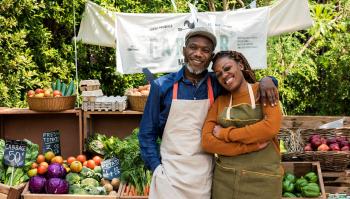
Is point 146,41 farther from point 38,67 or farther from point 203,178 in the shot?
point 203,178

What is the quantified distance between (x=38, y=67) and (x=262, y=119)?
4.54 meters

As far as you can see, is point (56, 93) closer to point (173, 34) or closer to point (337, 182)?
point (173, 34)

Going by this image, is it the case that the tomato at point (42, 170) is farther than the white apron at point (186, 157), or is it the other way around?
the tomato at point (42, 170)

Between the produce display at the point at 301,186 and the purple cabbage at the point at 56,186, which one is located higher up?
the produce display at the point at 301,186

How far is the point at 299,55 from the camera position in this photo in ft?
27.8

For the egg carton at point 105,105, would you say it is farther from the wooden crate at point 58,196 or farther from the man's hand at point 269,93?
the man's hand at point 269,93

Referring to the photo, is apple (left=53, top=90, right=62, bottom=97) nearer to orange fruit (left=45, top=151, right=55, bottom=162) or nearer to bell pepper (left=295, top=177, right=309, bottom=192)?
orange fruit (left=45, top=151, right=55, bottom=162)

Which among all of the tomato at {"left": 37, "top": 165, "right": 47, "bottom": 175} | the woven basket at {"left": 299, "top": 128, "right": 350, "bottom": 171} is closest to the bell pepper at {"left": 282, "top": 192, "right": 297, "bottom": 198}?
the woven basket at {"left": 299, "top": 128, "right": 350, "bottom": 171}

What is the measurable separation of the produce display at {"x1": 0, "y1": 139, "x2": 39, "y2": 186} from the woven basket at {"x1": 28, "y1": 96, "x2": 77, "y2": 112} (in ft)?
1.34

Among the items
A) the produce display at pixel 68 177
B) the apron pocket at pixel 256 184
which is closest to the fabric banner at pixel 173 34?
the produce display at pixel 68 177

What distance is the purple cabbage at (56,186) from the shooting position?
4.52 metres

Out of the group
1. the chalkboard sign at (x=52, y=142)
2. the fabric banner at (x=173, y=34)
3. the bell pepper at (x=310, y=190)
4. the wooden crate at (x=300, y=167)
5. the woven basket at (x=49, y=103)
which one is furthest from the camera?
the fabric banner at (x=173, y=34)

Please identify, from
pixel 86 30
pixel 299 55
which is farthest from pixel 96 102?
pixel 299 55

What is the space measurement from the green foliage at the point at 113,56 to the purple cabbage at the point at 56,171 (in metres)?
1.56
